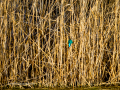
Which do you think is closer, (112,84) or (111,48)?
(112,84)

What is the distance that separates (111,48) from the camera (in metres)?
3.09

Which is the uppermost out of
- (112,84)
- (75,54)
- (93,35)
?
(93,35)

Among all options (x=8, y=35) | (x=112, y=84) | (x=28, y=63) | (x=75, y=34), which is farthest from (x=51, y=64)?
(x=112, y=84)

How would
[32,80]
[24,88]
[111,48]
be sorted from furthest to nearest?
[111,48] < [32,80] < [24,88]

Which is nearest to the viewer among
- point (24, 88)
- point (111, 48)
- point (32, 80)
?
point (24, 88)

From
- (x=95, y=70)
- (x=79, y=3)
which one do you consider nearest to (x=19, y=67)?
(x=95, y=70)

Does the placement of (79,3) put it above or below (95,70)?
above

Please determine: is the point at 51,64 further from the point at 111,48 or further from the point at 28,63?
the point at 111,48

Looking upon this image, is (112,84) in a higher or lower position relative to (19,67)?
lower

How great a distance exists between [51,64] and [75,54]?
12.4 inches

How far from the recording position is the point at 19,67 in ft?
9.05

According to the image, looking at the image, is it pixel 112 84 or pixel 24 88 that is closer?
pixel 24 88

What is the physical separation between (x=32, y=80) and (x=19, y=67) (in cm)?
24

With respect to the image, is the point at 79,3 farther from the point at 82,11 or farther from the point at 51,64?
the point at 51,64
